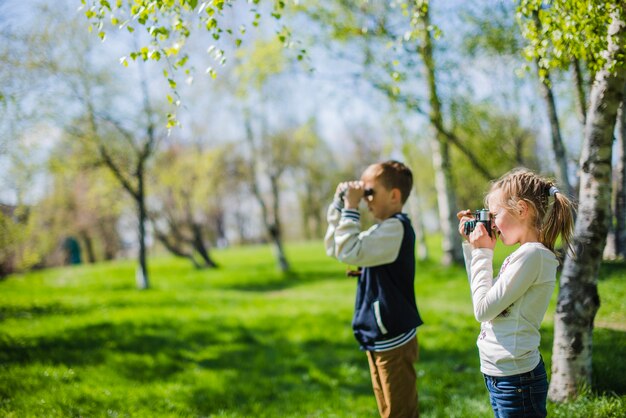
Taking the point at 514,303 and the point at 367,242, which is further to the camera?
the point at 367,242

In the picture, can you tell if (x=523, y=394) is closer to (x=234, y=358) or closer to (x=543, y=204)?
(x=543, y=204)

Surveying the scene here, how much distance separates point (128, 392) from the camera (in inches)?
212

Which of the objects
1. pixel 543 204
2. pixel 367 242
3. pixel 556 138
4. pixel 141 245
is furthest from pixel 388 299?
pixel 141 245

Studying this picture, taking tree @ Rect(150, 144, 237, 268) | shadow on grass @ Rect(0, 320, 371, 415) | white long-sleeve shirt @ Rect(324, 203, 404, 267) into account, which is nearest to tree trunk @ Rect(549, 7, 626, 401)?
white long-sleeve shirt @ Rect(324, 203, 404, 267)

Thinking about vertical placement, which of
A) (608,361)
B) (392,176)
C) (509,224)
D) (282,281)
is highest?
(392,176)

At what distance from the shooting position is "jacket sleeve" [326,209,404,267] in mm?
3338

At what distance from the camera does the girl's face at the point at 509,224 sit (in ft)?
8.55

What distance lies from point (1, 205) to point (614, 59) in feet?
34.9

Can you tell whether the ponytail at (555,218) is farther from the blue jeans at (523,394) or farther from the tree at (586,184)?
the tree at (586,184)

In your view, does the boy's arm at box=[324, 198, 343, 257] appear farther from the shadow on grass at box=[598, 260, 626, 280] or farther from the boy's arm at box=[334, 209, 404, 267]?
the shadow on grass at box=[598, 260, 626, 280]

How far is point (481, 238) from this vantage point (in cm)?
266

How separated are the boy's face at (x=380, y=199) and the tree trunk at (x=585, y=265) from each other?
Answer: 5.44ft

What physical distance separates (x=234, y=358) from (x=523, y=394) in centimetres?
535

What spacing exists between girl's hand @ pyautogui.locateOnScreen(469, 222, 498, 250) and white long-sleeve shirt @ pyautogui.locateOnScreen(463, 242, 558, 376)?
0.03 metres
